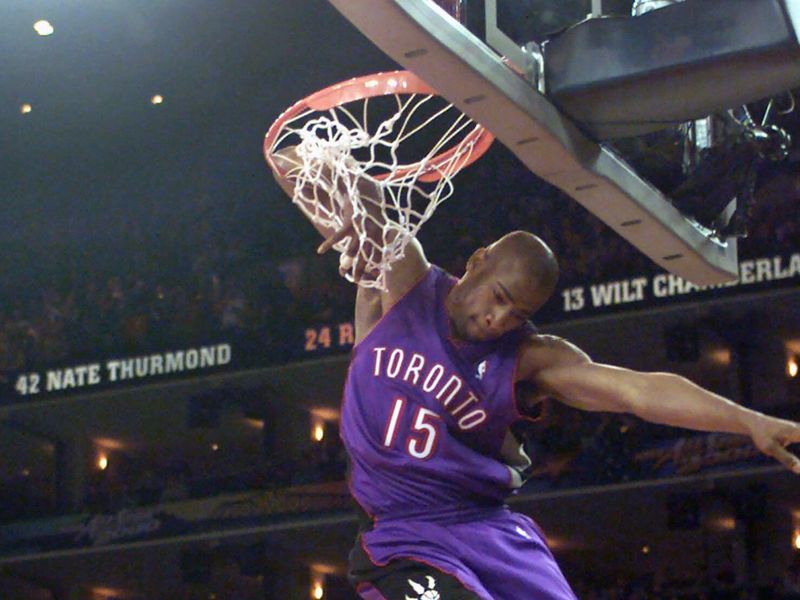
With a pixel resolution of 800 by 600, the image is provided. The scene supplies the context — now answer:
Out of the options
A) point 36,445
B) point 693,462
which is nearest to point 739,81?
point 693,462

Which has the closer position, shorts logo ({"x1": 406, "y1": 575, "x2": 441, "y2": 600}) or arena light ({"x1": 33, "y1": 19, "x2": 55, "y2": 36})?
shorts logo ({"x1": 406, "y1": 575, "x2": 441, "y2": 600})

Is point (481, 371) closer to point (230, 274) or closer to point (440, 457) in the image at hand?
point (440, 457)

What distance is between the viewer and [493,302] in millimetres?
3285

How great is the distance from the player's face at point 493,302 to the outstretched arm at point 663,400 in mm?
163

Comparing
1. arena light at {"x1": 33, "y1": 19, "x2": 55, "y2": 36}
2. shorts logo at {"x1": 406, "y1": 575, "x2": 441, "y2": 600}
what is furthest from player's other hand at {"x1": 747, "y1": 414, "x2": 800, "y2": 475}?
arena light at {"x1": 33, "y1": 19, "x2": 55, "y2": 36}

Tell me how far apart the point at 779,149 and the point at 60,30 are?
10.8 metres

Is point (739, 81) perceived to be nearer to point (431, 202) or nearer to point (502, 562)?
point (431, 202)

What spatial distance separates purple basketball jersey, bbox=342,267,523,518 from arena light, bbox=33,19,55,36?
11.1 m

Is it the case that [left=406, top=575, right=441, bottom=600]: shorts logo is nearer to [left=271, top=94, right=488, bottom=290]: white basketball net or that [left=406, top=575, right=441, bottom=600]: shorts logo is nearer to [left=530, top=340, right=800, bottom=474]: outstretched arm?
[left=530, top=340, right=800, bottom=474]: outstretched arm

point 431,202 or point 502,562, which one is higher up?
point 431,202

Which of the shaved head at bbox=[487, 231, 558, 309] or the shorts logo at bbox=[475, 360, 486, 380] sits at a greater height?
the shaved head at bbox=[487, 231, 558, 309]

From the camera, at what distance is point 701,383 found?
13984 millimetres

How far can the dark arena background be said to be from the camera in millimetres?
12945

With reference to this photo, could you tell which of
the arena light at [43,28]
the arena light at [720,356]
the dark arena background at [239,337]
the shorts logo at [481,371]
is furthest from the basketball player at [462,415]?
the arena light at [43,28]
